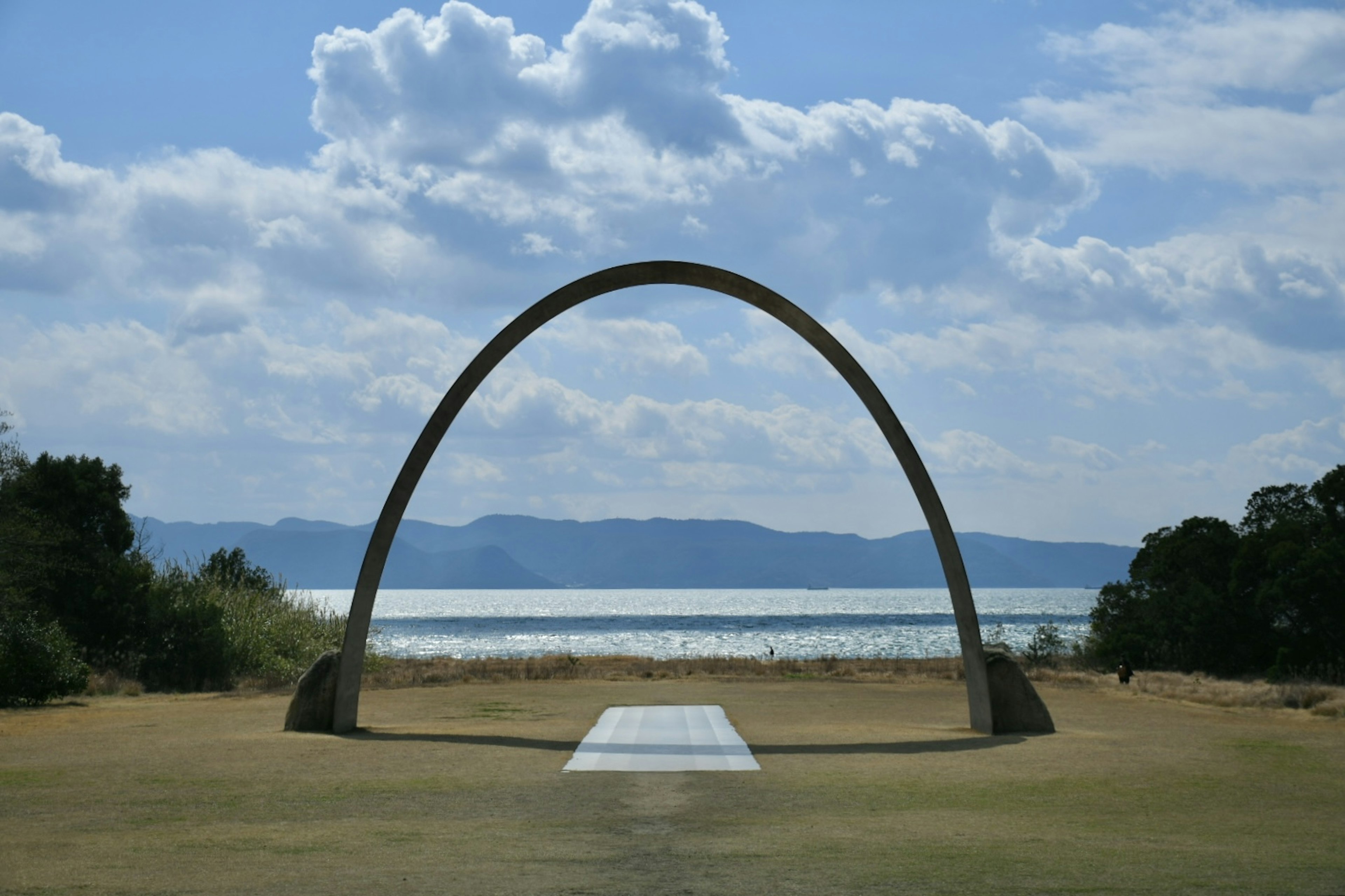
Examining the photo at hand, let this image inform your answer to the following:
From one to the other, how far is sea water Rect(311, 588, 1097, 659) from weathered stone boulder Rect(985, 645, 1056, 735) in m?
21.6

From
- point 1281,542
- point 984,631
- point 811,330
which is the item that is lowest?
point 984,631

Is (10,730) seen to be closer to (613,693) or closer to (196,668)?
(613,693)

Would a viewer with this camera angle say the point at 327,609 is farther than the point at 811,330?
Yes

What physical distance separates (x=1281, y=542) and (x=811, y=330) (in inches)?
780

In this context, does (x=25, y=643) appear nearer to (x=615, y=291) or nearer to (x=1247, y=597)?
(x=615, y=291)

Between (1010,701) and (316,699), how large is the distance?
30.6 feet

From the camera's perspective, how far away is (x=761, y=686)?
2375 centimetres

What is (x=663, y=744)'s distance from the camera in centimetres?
1390

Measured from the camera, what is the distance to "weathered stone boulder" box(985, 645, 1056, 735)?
1516 centimetres

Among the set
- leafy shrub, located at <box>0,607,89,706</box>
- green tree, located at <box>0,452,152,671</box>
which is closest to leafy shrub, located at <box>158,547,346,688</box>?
green tree, located at <box>0,452,152,671</box>

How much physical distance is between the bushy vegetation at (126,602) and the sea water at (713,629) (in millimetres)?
3117

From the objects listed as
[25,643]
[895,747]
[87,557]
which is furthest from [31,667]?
[895,747]

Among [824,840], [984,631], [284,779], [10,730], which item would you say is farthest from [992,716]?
[984,631]

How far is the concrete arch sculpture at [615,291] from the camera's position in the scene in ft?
50.9
